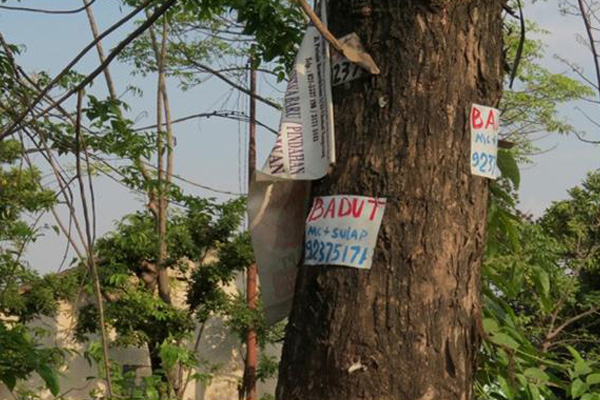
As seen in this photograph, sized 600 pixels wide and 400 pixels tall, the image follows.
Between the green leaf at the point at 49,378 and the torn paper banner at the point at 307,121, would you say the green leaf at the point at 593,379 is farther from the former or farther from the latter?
the green leaf at the point at 49,378

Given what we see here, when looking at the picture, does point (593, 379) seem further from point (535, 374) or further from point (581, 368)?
point (535, 374)

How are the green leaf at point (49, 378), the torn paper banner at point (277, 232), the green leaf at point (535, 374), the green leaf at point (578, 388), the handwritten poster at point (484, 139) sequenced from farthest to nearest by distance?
the green leaf at point (49, 378)
the green leaf at point (578, 388)
the green leaf at point (535, 374)
the torn paper banner at point (277, 232)
the handwritten poster at point (484, 139)

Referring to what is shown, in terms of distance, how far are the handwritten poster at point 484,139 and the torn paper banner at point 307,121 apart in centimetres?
22

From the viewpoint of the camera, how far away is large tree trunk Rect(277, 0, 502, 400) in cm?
124

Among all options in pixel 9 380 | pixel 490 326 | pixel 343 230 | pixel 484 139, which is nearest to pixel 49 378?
pixel 9 380

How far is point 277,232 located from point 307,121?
0.68 ft

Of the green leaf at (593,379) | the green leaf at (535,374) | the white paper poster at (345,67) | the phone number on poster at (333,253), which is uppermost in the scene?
the white paper poster at (345,67)

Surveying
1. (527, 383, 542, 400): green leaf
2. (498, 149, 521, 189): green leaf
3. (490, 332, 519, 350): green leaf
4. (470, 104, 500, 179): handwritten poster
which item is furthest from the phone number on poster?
(527, 383, 542, 400): green leaf

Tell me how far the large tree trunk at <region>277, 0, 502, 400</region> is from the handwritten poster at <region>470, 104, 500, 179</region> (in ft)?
0.05

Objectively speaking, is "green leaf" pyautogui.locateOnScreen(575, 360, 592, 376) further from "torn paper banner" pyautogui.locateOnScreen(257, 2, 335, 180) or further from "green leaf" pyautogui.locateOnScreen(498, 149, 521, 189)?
"torn paper banner" pyautogui.locateOnScreen(257, 2, 335, 180)

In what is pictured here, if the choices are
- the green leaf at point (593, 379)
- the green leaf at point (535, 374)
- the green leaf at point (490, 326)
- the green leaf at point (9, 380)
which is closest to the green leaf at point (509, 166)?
the green leaf at point (490, 326)

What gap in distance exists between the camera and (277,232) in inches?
59.6

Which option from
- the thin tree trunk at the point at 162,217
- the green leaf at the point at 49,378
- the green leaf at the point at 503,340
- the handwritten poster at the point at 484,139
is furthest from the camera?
the thin tree trunk at the point at 162,217

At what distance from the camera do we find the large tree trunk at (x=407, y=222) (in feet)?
4.08
